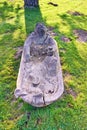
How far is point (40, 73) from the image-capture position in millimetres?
8461

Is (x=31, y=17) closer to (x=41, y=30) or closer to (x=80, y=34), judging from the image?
(x=80, y=34)

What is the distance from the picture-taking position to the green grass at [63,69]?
7.74 meters

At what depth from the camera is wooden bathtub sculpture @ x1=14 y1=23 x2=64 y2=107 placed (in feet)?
24.2

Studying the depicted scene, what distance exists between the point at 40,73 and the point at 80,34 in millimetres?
5432

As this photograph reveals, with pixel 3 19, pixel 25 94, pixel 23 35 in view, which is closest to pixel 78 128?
pixel 25 94

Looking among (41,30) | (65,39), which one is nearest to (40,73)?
(41,30)

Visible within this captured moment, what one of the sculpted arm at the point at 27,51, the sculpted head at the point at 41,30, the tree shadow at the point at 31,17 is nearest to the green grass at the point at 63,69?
the tree shadow at the point at 31,17

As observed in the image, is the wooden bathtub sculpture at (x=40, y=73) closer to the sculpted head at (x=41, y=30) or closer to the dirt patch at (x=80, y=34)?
the sculpted head at (x=41, y=30)

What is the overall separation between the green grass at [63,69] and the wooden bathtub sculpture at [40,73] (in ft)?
1.98

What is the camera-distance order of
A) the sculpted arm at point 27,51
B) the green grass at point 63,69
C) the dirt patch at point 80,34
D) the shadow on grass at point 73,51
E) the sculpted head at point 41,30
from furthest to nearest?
1. the dirt patch at point 80,34
2. the shadow on grass at point 73,51
3. the sculpted head at point 41,30
4. the sculpted arm at point 27,51
5. the green grass at point 63,69

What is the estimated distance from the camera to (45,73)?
8.44 m

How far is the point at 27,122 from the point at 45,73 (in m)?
1.60

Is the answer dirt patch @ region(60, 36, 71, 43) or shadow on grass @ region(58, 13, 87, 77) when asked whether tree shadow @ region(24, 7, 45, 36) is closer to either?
shadow on grass @ region(58, 13, 87, 77)

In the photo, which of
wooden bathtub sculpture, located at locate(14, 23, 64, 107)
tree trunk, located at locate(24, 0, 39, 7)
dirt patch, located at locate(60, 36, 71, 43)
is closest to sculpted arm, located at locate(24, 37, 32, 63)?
wooden bathtub sculpture, located at locate(14, 23, 64, 107)
